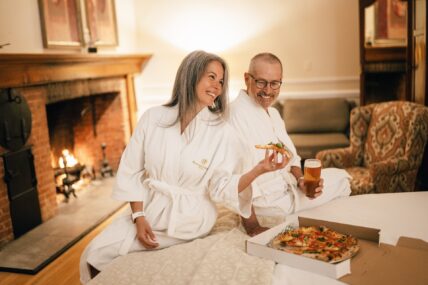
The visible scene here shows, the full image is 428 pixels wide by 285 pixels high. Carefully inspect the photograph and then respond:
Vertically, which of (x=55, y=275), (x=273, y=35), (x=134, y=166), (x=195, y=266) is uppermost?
(x=273, y=35)

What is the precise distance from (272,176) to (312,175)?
1.19 feet

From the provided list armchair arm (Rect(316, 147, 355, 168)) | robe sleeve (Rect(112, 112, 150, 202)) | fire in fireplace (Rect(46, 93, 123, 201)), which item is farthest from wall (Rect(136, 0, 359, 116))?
robe sleeve (Rect(112, 112, 150, 202))

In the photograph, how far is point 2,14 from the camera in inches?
131

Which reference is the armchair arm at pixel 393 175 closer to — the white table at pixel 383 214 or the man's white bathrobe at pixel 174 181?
the white table at pixel 383 214

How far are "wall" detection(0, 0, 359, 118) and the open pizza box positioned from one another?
4286 millimetres

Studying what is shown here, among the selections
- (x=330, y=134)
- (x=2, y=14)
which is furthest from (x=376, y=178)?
(x=2, y=14)

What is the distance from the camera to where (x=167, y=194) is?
1.77 meters

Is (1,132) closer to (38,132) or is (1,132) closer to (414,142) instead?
(38,132)

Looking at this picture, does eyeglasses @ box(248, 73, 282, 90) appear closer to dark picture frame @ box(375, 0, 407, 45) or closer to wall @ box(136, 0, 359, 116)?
dark picture frame @ box(375, 0, 407, 45)

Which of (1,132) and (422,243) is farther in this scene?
(1,132)

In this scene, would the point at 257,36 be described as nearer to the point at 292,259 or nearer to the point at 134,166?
the point at 134,166

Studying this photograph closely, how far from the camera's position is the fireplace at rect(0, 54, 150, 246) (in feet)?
11.2

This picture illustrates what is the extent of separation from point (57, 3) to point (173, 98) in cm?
279

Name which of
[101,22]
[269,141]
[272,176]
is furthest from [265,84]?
[101,22]
